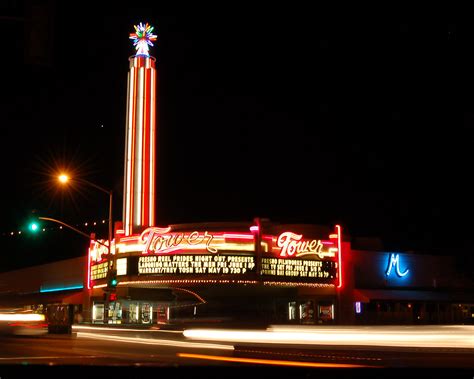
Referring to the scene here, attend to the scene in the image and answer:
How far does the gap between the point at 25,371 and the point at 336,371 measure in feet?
11.4

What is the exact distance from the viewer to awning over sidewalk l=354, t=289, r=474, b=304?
43.0 metres

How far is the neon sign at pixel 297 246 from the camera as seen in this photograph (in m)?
40.5

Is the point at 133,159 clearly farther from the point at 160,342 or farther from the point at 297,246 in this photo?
the point at 160,342

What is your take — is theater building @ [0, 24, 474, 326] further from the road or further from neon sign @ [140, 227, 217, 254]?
the road

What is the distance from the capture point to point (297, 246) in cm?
4112

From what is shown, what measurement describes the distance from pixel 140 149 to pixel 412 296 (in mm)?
21384

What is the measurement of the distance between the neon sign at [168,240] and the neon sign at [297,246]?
14.5 feet

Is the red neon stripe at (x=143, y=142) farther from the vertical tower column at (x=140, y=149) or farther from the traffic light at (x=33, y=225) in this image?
the traffic light at (x=33, y=225)

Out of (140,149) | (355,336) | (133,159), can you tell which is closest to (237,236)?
(133,159)

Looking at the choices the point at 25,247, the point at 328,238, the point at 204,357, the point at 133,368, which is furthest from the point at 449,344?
the point at 25,247

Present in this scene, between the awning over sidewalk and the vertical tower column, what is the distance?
14865 millimetres

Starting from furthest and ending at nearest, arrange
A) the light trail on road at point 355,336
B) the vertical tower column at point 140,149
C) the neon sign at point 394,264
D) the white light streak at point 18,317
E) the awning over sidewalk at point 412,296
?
1. the neon sign at point 394,264
2. the vertical tower column at point 140,149
3. the awning over sidewalk at point 412,296
4. the white light streak at point 18,317
5. the light trail on road at point 355,336

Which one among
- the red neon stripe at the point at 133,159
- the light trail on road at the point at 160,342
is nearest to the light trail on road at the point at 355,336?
the light trail on road at the point at 160,342

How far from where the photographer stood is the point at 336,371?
25.0 ft
